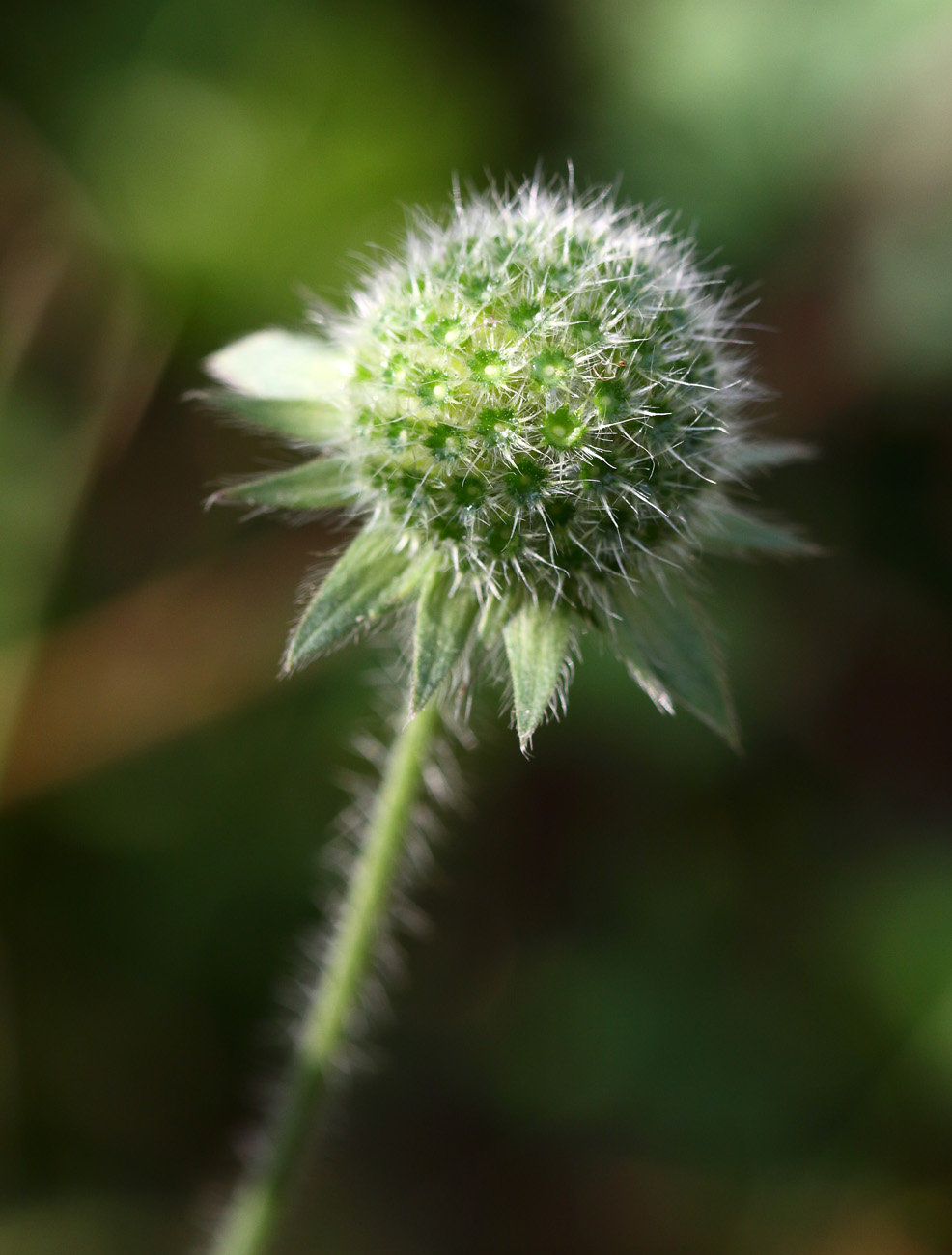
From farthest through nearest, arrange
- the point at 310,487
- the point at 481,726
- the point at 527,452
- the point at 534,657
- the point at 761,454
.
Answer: the point at 481,726, the point at 761,454, the point at 310,487, the point at 534,657, the point at 527,452

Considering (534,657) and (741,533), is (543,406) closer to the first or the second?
Result: (534,657)

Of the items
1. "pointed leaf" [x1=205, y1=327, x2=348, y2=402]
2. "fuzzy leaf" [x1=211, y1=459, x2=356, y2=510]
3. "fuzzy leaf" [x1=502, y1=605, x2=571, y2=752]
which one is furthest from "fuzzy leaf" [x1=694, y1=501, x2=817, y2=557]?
"pointed leaf" [x1=205, y1=327, x2=348, y2=402]

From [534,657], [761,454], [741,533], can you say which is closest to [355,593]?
[534,657]

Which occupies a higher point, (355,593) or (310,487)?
(310,487)

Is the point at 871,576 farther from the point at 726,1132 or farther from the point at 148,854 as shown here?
the point at 148,854

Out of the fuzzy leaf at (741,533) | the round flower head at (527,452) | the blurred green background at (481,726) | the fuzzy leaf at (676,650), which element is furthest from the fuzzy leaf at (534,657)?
the blurred green background at (481,726)

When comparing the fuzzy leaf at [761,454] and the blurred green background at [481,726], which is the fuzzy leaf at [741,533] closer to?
the fuzzy leaf at [761,454]
